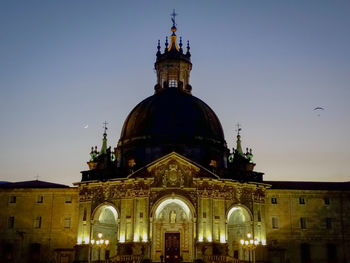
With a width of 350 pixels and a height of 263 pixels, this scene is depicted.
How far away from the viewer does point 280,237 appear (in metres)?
60.7

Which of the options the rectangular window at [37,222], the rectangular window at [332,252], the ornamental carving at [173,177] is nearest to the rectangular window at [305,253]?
the rectangular window at [332,252]

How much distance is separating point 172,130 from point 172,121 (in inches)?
51.6

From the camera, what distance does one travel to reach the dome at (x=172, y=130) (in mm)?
61438

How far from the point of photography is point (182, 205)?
5738 cm

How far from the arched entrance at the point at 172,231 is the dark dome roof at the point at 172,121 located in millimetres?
8328

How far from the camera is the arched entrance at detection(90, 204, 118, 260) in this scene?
5684 cm

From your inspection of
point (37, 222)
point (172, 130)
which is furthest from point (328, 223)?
point (37, 222)

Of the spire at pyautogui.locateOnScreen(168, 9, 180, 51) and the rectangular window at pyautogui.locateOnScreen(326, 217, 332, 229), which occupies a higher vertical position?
the spire at pyautogui.locateOnScreen(168, 9, 180, 51)

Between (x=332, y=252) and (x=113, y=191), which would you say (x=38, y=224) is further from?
(x=332, y=252)

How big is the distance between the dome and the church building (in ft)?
0.43

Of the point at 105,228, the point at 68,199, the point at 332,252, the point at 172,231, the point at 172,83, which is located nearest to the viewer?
the point at 172,231

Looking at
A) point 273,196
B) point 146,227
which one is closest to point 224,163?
point 273,196

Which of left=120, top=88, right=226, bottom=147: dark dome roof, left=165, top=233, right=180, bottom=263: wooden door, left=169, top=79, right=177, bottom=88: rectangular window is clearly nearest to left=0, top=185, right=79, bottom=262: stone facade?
left=120, top=88, right=226, bottom=147: dark dome roof

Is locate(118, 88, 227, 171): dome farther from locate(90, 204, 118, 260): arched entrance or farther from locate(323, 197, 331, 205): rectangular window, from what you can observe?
locate(323, 197, 331, 205): rectangular window
